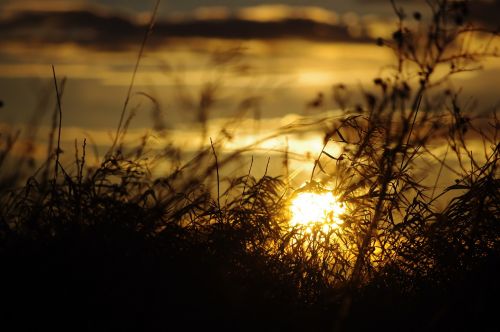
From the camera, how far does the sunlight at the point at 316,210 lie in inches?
187

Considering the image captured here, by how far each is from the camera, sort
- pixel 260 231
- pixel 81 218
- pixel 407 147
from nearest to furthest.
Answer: pixel 81 218 → pixel 260 231 → pixel 407 147

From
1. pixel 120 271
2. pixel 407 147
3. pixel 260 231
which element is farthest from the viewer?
pixel 407 147

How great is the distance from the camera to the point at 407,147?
16.4 ft

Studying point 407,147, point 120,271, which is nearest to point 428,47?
point 407,147

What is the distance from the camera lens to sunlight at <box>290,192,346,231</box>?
187 inches

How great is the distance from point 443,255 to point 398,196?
0.48 metres

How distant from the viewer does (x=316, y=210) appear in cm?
486

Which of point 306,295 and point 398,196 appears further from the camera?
point 398,196

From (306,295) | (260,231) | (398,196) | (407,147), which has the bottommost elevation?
(306,295)

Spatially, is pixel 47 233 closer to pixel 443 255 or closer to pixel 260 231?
pixel 260 231

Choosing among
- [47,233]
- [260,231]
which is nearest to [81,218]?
[47,233]

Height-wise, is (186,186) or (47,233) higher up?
(186,186)

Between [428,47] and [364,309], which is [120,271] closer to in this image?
[364,309]

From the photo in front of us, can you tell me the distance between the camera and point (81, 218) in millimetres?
4297
